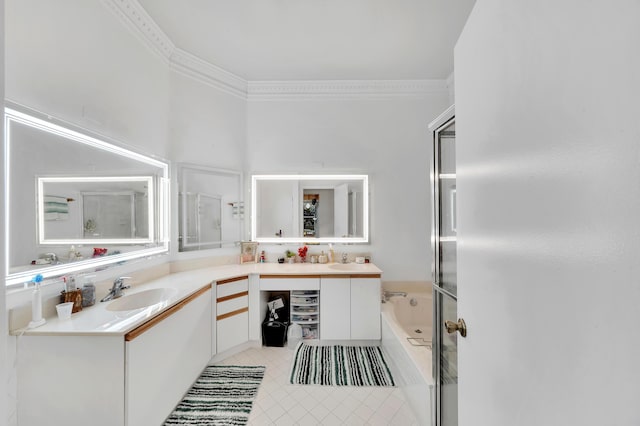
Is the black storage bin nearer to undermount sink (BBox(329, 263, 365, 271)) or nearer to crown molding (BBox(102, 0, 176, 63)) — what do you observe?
undermount sink (BBox(329, 263, 365, 271))

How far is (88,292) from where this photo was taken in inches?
59.4

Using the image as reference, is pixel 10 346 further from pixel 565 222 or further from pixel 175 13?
pixel 175 13

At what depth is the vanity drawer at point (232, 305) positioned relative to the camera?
7.21ft

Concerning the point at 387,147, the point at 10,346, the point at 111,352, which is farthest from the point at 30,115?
the point at 387,147

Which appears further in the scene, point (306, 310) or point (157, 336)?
Result: point (306, 310)

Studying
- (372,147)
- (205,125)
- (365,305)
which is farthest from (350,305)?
(205,125)

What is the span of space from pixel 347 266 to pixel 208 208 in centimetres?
168

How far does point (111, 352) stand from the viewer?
1219mm

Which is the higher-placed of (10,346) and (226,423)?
(10,346)

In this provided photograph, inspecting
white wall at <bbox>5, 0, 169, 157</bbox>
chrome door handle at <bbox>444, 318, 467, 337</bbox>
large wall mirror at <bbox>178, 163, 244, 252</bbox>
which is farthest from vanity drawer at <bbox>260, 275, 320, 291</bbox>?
chrome door handle at <bbox>444, 318, 467, 337</bbox>

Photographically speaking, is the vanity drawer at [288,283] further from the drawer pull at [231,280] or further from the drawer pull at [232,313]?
the drawer pull at [232,313]

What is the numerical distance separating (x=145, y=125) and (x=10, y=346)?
1.70 meters

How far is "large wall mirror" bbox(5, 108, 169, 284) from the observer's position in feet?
4.06

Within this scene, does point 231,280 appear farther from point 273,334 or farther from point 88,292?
point 88,292
